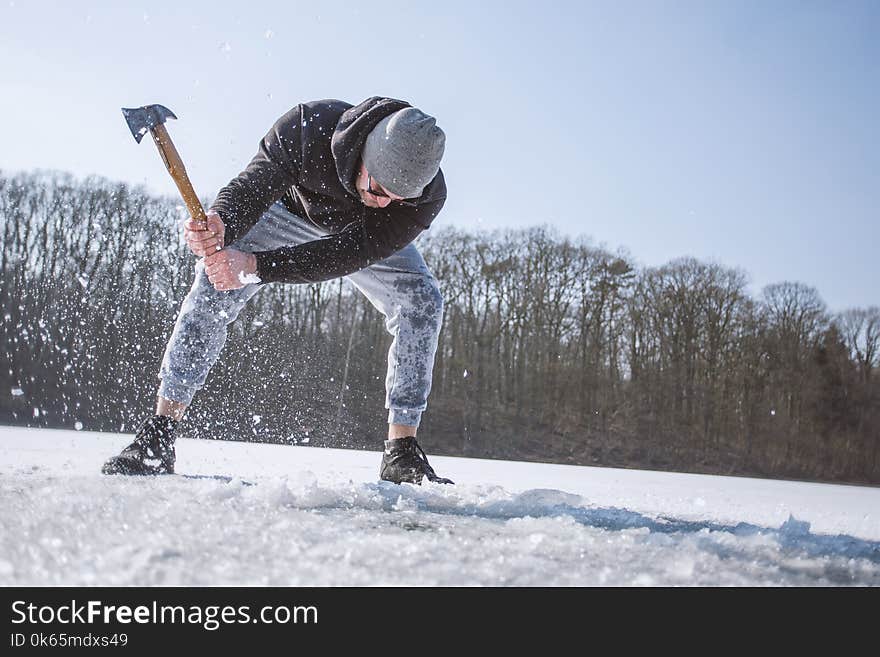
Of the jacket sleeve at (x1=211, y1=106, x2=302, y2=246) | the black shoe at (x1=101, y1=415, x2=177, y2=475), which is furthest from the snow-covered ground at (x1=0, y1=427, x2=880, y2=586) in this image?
the jacket sleeve at (x1=211, y1=106, x2=302, y2=246)

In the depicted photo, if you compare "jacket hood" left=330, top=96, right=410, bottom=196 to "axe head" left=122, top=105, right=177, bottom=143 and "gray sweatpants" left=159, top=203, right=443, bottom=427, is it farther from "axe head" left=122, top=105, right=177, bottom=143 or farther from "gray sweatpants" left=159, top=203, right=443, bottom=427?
"axe head" left=122, top=105, right=177, bottom=143

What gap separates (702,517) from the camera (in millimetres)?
2027

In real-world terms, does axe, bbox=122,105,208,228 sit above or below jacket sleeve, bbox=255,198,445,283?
above

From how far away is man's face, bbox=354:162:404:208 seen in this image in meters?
2.01

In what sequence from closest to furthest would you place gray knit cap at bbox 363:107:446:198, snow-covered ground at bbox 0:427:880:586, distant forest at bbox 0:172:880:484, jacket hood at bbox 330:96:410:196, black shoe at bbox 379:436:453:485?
snow-covered ground at bbox 0:427:880:586
gray knit cap at bbox 363:107:446:198
jacket hood at bbox 330:96:410:196
black shoe at bbox 379:436:453:485
distant forest at bbox 0:172:880:484

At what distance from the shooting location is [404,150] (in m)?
1.86

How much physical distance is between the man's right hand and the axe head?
18.2 inches

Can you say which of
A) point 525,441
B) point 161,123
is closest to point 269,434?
point 525,441

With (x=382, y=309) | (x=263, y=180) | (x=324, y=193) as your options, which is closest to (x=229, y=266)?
(x=263, y=180)

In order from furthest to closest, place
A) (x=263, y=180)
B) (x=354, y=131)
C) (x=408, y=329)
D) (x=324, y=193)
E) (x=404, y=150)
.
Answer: (x=408, y=329)
(x=324, y=193)
(x=263, y=180)
(x=354, y=131)
(x=404, y=150)

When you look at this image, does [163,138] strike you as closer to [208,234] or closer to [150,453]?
[208,234]

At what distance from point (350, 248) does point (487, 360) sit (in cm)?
2213
